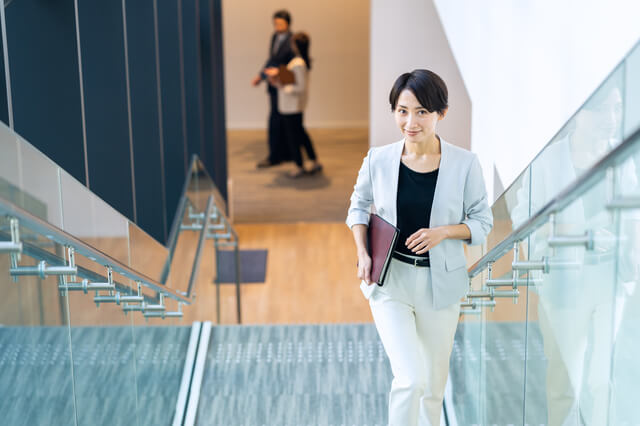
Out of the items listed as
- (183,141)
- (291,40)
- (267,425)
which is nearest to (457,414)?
(267,425)

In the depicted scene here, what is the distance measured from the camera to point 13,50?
3.19 metres

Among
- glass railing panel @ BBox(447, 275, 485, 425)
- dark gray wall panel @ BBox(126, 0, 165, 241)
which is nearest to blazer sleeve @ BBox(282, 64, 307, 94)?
dark gray wall panel @ BBox(126, 0, 165, 241)

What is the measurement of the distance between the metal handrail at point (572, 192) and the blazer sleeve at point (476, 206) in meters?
0.10

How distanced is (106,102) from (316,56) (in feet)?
36.1

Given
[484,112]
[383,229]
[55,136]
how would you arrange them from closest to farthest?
[383,229], [55,136], [484,112]

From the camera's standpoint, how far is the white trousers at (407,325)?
118 inches

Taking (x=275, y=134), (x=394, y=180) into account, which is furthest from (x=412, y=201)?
(x=275, y=134)

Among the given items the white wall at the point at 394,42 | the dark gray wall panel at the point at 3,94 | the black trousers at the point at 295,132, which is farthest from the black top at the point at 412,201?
the black trousers at the point at 295,132

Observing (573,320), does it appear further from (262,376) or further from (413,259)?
(262,376)

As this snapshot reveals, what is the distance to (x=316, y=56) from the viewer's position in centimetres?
1527

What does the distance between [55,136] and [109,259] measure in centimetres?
88

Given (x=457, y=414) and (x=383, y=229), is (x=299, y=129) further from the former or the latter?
(x=383, y=229)

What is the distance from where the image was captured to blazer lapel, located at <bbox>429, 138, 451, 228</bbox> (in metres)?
2.95

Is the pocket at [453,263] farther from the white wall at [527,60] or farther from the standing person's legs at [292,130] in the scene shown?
the standing person's legs at [292,130]
